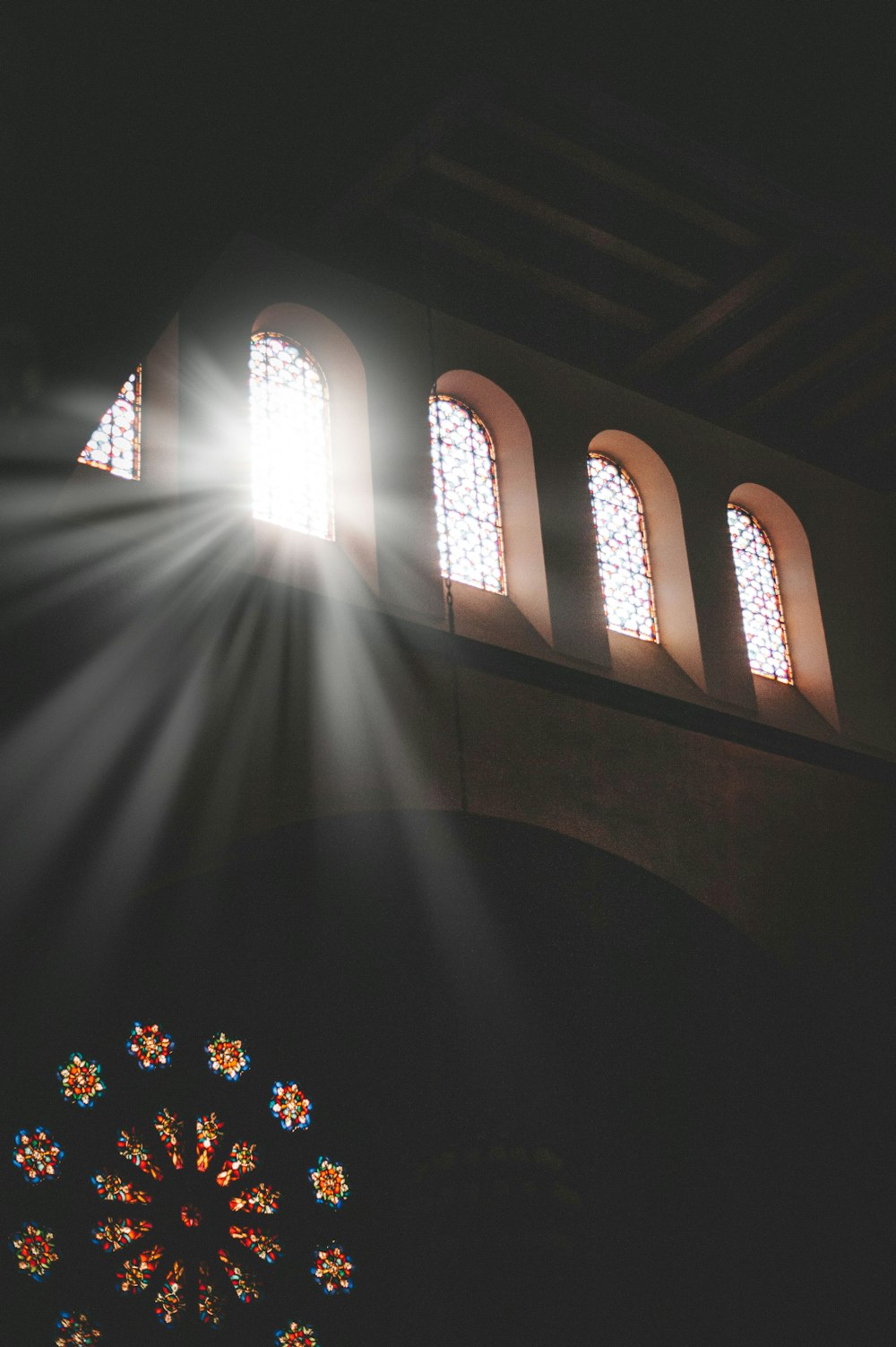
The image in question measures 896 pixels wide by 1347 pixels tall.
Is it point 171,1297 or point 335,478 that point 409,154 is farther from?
point 171,1297

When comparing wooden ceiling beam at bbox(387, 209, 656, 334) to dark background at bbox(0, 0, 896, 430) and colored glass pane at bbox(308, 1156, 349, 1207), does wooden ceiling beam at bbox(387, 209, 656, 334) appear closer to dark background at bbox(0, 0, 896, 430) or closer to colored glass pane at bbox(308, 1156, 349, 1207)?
dark background at bbox(0, 0, 896, 430)

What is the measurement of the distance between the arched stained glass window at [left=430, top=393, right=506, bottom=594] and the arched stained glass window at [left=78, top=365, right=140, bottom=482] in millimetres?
1794

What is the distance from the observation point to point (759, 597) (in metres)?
10.4

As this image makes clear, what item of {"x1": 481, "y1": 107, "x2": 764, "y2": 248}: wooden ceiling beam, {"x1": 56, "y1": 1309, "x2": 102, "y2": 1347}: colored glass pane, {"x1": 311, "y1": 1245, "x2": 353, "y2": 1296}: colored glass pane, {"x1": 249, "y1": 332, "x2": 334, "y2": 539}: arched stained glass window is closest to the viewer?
{"x1": 56, "y1": 1309, "x2": 102, "y2": 1347}: colored glass pane

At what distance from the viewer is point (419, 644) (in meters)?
7.98

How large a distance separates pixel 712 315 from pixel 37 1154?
608 centimetres

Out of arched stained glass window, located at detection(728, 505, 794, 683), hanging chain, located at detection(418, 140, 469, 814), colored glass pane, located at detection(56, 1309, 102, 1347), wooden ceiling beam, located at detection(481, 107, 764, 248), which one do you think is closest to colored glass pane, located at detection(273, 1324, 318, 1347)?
colored glass pane, located at detection(56, 1309, 102, 1347)

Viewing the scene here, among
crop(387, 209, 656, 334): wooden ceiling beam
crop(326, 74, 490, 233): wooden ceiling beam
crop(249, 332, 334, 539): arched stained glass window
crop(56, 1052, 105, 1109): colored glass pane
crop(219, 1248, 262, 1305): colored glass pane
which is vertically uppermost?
crop(387, 209, 656, 334): wooden ceiling beam

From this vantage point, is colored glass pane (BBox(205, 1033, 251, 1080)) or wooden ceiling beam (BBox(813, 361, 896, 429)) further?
wooden ceiling beam (BBox(813, 361, 896, 429))

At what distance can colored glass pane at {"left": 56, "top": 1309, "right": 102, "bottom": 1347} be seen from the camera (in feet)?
21.5

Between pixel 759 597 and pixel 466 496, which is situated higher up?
pixel 759 597

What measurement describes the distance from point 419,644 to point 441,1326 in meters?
3.44

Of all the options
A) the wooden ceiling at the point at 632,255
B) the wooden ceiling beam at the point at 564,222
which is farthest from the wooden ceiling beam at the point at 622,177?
the wooden ceiling beam at the point at 564,222

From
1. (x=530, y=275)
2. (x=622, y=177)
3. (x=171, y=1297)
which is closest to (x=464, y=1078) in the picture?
(x=171, y=1297)
